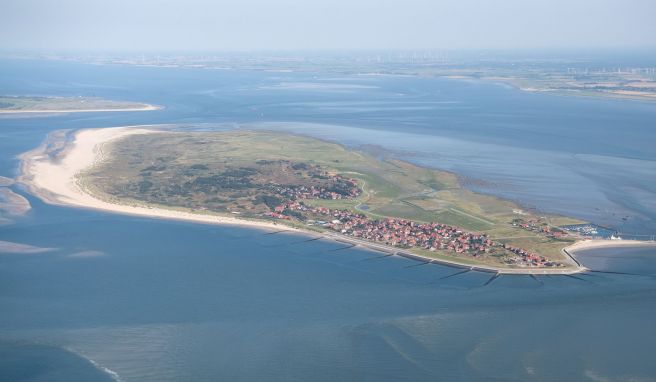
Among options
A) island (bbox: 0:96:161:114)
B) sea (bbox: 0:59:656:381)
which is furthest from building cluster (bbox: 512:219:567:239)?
island (bbox: 0:96:161:114)

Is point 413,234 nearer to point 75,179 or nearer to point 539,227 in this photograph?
point 539,227

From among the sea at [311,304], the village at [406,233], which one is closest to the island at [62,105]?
the sea at [311,304]

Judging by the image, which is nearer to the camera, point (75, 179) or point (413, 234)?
point (413, 234)

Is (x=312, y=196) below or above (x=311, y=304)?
above

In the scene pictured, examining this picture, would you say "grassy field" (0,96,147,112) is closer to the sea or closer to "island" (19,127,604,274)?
"island" (19,127,604,274)

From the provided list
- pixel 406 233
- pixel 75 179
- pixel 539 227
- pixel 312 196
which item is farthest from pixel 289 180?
pixel 539 227

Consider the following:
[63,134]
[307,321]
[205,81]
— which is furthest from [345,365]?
[205,81]
